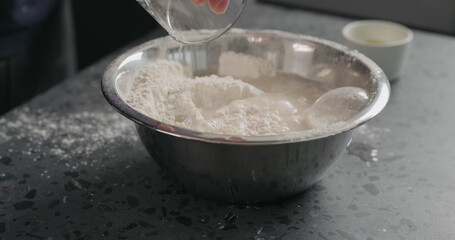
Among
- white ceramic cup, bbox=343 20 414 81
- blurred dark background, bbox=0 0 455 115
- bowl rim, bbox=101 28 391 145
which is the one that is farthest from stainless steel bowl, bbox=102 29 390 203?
blurred dark background, bbox=0 0 455 115

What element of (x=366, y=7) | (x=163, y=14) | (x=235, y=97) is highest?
(x=163, y=14)

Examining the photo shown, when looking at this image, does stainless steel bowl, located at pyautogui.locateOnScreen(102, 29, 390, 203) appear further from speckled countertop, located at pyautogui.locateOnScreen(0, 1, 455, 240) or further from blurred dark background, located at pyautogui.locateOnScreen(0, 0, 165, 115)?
blurred dark background, located at pyautogui.locateOnScreen(0, 0, 165, 115)

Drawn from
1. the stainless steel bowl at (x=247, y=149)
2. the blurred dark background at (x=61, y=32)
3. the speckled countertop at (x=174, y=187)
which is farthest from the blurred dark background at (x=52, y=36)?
the stainless steel bowl at (x=247, y=149)

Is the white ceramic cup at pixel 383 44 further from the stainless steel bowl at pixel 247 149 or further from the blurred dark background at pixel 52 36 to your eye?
the blurred dark background at pixel 52 36

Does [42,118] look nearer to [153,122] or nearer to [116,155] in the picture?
[116,155]

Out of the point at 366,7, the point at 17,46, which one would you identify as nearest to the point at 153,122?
the point at 17,46
